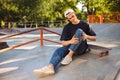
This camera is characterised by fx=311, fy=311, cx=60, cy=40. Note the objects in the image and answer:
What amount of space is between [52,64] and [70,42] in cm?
62

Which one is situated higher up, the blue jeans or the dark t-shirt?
the dark t-shirt

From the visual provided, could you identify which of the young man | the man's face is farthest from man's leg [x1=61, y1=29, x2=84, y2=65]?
the man's face

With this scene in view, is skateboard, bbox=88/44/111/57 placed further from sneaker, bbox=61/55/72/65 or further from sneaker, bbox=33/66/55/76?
sneaker, bbox=33/66/55/76

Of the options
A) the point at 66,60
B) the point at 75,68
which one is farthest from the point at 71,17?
the point at 75,68

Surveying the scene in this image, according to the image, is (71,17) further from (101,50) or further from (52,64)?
(101,50)

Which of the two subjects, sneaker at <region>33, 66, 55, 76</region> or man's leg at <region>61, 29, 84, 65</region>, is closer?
sneaker at <region>33, 66, 55, 76</region>

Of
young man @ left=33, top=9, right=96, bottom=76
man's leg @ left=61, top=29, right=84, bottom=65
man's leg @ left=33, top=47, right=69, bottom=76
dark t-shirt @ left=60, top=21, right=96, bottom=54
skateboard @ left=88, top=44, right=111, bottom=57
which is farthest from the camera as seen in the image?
skateboard @ left=88, top=44, right=111, bottom=57

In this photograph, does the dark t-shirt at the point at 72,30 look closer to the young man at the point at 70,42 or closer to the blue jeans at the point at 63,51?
the young man at the point at 70,42

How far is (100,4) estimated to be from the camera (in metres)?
42.2

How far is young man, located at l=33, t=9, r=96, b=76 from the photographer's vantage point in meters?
6.04

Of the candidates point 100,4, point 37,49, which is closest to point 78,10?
point 100,4

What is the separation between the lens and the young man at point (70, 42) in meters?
6.04

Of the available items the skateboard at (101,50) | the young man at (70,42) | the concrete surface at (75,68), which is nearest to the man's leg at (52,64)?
the young man at (70,42)

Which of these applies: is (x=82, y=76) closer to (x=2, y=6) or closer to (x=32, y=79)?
(x=32, y=79)
